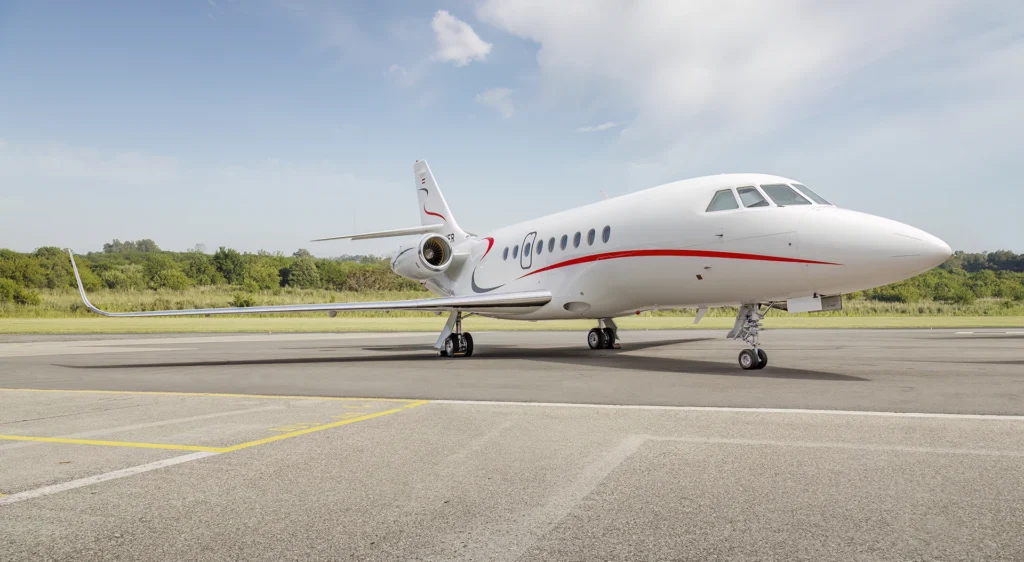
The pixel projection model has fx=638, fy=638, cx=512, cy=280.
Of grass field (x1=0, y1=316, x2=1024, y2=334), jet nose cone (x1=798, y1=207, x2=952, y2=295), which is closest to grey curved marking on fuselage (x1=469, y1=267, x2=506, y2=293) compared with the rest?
jet nose cone (x1=798, y1=207, x2=952, y2=295)

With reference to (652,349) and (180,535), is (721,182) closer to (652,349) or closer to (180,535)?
(652,349)

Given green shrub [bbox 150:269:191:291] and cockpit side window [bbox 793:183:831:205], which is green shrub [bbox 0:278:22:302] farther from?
cockpit side window [bbox 793:183:831:205]

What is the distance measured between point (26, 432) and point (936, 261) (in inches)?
425

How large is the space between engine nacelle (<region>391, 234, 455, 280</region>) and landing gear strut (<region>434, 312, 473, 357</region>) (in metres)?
3.84

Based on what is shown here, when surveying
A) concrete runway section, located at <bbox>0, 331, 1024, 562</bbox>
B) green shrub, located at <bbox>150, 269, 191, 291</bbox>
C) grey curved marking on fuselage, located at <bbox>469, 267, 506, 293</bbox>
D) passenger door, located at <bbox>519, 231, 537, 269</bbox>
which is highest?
green shrub, located at <bbox>150, 269, 191, 291</bbox>

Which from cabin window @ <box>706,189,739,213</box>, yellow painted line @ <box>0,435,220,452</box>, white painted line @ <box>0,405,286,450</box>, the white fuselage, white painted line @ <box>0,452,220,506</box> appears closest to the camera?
white painted line @ <box>0,452,220,506</box>

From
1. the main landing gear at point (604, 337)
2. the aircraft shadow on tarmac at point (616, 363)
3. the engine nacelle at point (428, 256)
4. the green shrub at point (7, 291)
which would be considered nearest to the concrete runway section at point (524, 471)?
the aircraft shadow on tarmac at point (616, 363)

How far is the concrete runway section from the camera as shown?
2.92m

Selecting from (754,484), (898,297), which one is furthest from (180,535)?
(898,297)

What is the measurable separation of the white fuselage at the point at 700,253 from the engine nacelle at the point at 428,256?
3.08 metres

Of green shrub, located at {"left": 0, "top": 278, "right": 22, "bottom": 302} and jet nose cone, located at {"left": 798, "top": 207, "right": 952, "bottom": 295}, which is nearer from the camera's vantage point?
jet nose cone, located at {"left": 798, "top": 207, "right": 952, "bottom": 295}

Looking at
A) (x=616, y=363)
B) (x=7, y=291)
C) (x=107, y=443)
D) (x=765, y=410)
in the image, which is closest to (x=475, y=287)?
(x=616, y=363)

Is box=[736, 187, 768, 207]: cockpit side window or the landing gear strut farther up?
box=[736, 187, 768, 207]: cockpit side window

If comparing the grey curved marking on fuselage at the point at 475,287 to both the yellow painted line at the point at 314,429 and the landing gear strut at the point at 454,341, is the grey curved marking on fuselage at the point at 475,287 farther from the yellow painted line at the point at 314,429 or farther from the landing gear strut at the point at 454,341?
the yellow painted line at the point at 314,429
